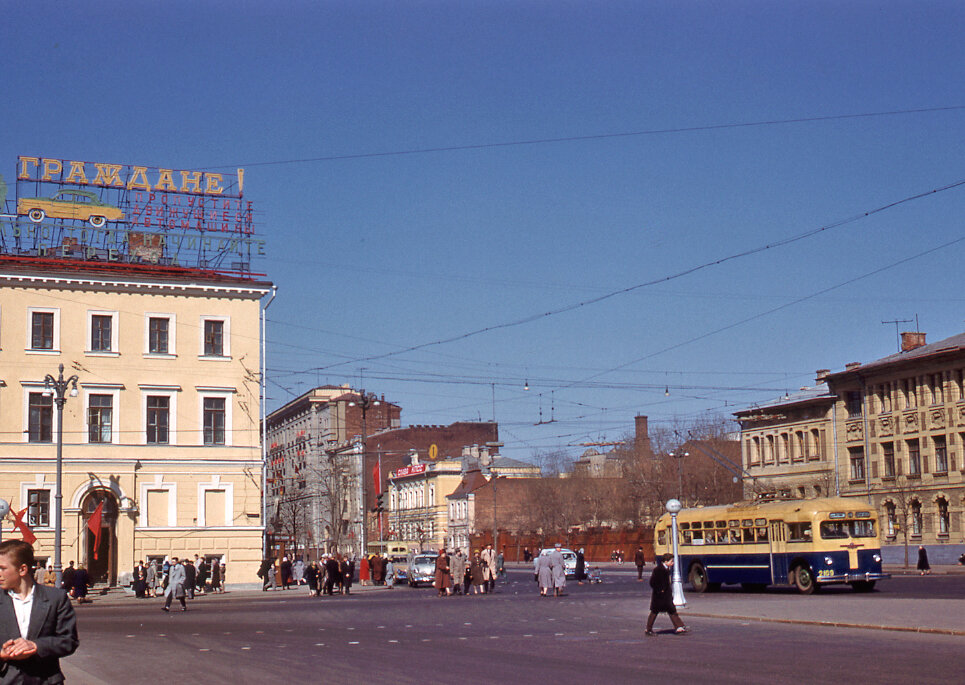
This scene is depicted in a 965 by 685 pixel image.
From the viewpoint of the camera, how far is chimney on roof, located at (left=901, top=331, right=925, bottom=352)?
79.2m

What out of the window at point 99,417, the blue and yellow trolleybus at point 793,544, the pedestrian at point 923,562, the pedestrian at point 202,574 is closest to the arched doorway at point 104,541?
the window at point 99,417

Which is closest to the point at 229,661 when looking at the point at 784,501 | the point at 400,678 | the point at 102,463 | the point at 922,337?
the point at 400,678

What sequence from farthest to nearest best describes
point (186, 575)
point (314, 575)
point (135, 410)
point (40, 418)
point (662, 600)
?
point (135, 410)
point (40, 418)
point (314, 575)
point (186, 575)
point (662, 600)

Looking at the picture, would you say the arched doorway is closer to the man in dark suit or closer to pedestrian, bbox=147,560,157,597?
pedestrian, bbox=147,560,157,597

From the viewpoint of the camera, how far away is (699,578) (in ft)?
136

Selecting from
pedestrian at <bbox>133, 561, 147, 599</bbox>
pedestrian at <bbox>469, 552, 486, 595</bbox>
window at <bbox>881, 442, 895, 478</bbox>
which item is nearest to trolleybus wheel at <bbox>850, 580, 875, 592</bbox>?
pedestrian at <bbox>469, 552, 486, 595</bbox>

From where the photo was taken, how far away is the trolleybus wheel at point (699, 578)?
4109 cm

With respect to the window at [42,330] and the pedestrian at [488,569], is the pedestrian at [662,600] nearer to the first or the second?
the pedestrian at [488,569]

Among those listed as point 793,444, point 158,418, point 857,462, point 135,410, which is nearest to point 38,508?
point 135,410

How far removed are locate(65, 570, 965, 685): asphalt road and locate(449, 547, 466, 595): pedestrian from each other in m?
12.2

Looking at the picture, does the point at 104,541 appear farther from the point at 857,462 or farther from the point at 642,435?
the point at 642,435

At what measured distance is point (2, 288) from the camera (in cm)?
5353

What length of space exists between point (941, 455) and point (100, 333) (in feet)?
149

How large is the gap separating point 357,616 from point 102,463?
24991 millimetres
